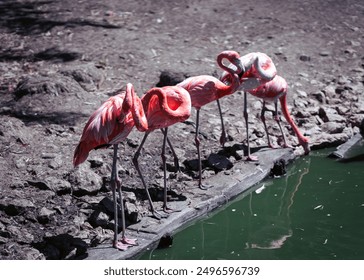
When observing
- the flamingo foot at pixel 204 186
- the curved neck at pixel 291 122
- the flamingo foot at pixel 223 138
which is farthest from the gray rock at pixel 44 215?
the curved neck at pixel 291 122

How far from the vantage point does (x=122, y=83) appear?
27.7ft

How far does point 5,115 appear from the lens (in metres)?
7.28

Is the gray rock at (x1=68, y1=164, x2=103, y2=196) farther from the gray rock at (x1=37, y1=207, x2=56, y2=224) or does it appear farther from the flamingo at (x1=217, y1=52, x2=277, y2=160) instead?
the flamingo at (x1=217, y1=52, x2=277, y2=160)

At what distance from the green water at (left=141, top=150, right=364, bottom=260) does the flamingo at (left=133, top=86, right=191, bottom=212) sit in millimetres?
505

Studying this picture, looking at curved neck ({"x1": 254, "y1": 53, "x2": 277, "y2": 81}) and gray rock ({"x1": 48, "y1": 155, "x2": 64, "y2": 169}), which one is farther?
curved neck ({"x1": 254, "y1": 53, "x2": 277, "y2": 81})

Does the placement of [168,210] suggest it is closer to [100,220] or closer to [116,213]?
[100,220]

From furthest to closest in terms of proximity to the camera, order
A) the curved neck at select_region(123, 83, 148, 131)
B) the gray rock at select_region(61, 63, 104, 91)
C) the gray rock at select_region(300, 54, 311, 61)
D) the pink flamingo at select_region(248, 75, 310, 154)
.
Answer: the gray rock at select_region(300, 54, 311, 61) < the gray rock at select_region(61, 63, 104, 91) < the pink flamingo at select_region(248, 75, 310, 154) < the curved neck at select_region(123, 83, 148, 131)

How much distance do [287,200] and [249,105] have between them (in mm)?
1982

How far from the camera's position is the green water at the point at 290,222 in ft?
17.9

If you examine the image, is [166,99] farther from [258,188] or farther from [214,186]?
[258,188]

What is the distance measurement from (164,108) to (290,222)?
159 centimetres

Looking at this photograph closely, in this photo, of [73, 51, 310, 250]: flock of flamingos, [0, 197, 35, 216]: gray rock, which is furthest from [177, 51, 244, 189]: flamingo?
[0, 197, 35, 216]: gray rock

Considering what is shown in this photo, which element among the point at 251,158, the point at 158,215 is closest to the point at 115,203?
the point at 158,215

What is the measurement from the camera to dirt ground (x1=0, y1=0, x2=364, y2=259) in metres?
A: 5.59
